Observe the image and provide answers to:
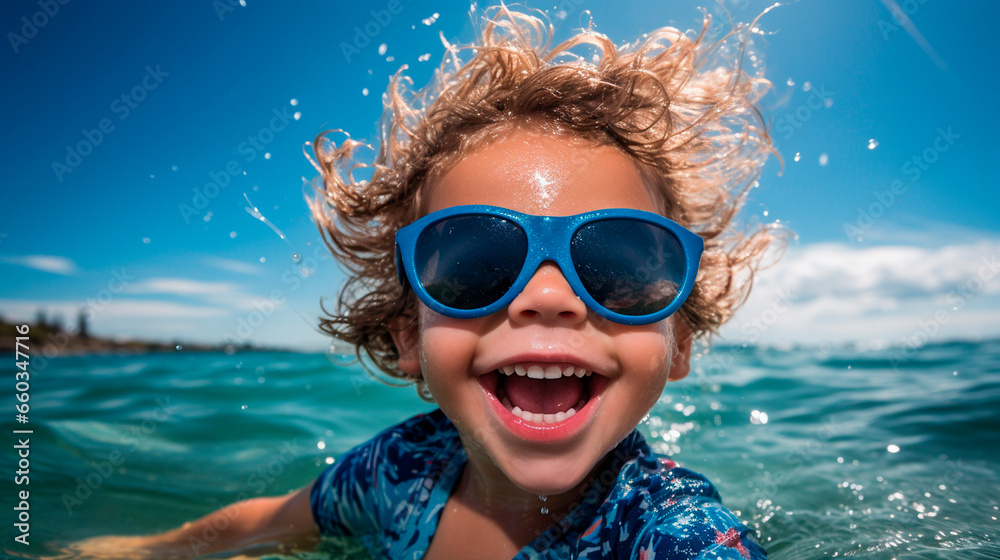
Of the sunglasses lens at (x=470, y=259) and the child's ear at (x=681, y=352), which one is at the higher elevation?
the sunglasses lens at (x=470, y=259)

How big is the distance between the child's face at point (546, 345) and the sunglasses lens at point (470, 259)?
73mm

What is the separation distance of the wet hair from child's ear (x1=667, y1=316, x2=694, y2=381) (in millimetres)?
104

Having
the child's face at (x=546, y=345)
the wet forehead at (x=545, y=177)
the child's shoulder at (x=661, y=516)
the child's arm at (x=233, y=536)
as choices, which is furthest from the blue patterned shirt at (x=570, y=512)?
the wet forehead at (x=545, y=177)

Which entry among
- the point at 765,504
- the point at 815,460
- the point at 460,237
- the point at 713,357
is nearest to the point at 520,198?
the point at 460,237

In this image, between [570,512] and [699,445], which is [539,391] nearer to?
[570,512]

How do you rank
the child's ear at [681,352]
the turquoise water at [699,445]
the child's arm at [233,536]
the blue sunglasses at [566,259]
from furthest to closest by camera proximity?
1. the turquoise water at [699,445]
2. the child's arm at [233,536]
3. the child's ear at [681,352]
4. the blue sunglasses at [566,259]

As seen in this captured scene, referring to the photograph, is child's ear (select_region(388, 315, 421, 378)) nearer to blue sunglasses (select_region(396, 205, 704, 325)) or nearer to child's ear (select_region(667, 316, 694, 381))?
blue sunglasses (select_region(396, 205, 704, 325))

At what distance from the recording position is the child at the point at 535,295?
6.26 feet

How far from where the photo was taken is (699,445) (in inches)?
207

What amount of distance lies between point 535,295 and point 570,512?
0.87 meters

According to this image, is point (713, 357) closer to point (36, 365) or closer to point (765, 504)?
point (765, 504)

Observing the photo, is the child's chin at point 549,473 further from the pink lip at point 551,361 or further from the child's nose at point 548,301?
the child's nose at point 548,301

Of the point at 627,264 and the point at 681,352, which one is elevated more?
A: the point at 627,264

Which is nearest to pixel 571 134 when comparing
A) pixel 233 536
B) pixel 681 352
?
pixel 681 352
